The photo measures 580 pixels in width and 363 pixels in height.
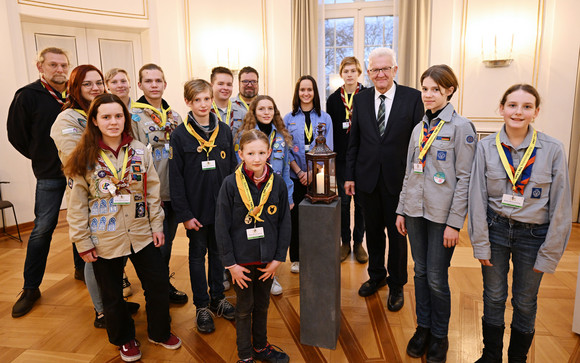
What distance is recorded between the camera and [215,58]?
5336 mm

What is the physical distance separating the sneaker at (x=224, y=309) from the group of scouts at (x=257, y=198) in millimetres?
16

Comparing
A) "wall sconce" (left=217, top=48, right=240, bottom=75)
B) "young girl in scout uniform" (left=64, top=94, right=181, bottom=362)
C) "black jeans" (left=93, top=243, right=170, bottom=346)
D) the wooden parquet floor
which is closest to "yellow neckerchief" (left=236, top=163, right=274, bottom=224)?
"young girl in scout uniform" (left=64, top=94, right=181, bottom=362)

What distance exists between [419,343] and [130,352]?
5.26 feet

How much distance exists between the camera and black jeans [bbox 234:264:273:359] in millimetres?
1920

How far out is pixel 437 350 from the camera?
1972 mm

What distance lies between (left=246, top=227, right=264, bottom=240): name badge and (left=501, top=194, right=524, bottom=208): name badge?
3.63ft

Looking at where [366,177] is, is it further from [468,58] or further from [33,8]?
[33,8]

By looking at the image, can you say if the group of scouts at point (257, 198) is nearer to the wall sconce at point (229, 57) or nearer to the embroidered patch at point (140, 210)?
the embroidered patch at point (140, 210)

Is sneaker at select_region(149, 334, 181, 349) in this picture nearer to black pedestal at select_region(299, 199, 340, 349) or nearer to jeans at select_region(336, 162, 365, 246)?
black pedestal at select_region(299, 199, 340, 349)

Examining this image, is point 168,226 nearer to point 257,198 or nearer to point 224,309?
point 224,309

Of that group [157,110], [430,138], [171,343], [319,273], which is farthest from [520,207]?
[157,110]

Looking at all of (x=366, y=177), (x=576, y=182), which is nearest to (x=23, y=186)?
(x=366, y=177)

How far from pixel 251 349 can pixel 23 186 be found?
389 cm

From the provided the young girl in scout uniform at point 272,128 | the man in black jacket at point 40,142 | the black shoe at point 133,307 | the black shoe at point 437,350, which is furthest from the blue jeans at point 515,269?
the man in black jacket at point 40,142
